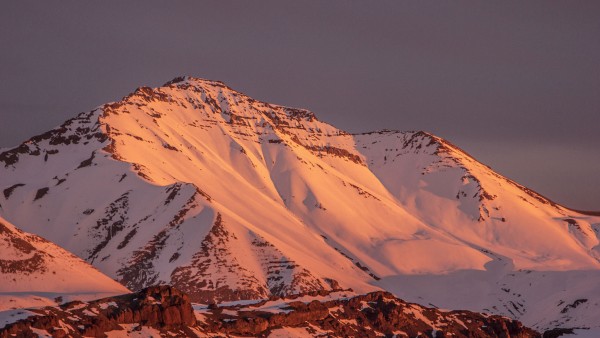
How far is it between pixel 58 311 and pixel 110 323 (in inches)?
323

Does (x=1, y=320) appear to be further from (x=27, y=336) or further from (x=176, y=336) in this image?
(x=176, y=336)

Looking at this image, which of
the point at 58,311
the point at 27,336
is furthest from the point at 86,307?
the point at 27,336

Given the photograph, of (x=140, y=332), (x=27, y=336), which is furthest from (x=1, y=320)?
(x=140, y=332)

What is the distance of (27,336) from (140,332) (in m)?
23.2

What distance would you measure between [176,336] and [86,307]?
14762 millimetres

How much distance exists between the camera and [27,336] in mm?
178000

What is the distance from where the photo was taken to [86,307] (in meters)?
199

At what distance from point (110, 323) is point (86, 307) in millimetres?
7891

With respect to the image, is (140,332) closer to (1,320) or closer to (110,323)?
(110,323)

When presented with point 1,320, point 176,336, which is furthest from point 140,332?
point 1,320

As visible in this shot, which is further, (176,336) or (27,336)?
(176,336)

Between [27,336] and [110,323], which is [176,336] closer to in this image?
[110,323]

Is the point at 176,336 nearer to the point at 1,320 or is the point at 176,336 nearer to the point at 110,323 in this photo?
the point at 110,323

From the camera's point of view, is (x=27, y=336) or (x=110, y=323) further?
(x=110, y=323)
